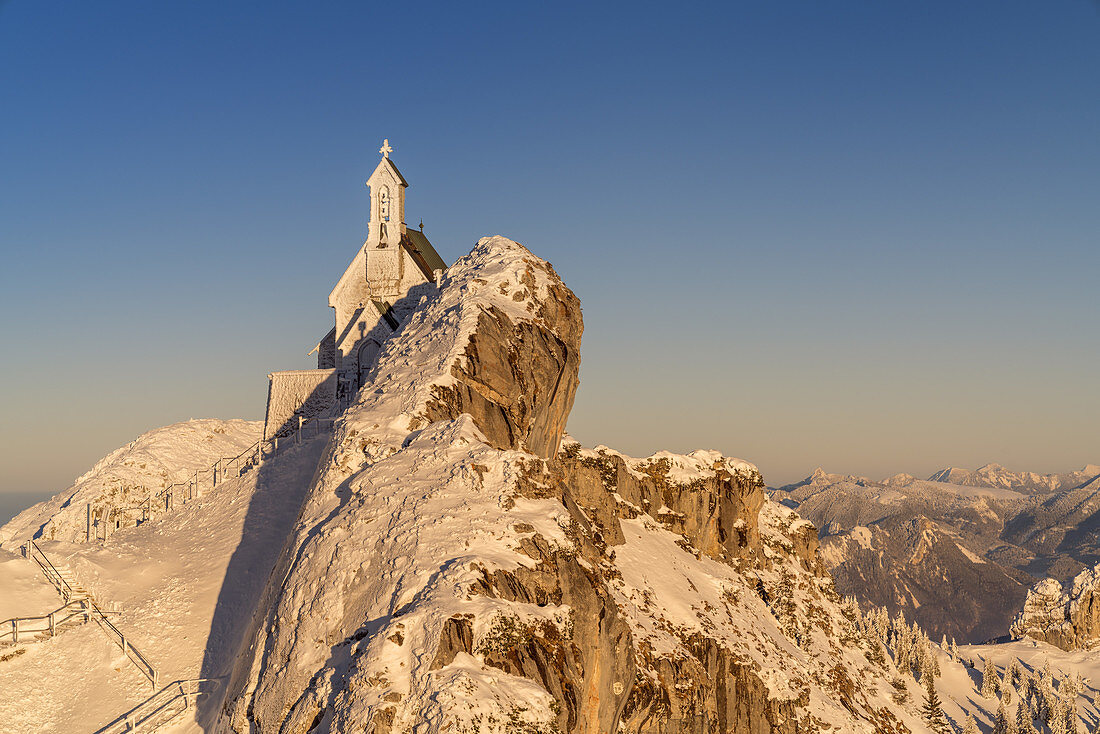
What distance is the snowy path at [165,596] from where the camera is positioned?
2972cm

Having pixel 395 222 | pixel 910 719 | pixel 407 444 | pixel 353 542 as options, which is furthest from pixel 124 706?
pixel 910 719

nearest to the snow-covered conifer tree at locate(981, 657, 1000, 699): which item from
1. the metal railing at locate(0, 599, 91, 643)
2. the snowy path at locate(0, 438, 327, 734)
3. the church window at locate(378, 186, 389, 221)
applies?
the church window at locate(378, 186, 389, 221)

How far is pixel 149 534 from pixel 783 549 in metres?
52.5

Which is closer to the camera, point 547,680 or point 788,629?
point 547,680

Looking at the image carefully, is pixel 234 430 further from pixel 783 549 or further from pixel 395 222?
pixel 783 549

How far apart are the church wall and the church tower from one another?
797 centimetres

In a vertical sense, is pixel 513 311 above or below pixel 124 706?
above

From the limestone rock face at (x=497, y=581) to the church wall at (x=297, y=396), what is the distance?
14775 mm

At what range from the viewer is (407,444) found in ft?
112

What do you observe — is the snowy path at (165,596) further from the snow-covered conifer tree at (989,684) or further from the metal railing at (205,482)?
the snow-covered conifer tree at (989,684)

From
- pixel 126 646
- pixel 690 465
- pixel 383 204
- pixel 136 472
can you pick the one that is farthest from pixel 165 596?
pixel 690 465

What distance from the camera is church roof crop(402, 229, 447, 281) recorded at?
2442 inches

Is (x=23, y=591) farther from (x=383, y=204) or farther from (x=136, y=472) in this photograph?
(x=383, y=204)

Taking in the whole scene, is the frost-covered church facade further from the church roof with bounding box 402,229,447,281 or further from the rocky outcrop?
the rocky outcrop
